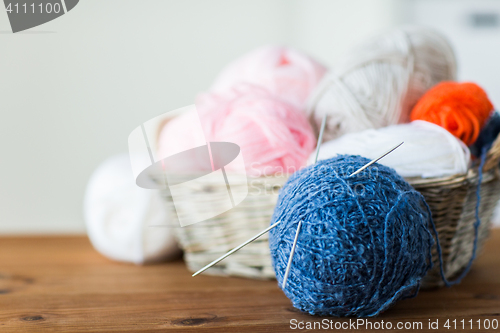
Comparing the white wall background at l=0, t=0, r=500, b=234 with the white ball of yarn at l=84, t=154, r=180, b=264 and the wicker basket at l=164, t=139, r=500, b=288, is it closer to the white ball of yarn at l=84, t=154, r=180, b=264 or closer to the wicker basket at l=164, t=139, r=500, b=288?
the white ball of yarn at l=84, t=154, r=180, b=264

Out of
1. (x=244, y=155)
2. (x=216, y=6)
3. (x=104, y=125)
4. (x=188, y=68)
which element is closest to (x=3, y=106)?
(x=104, y=125)

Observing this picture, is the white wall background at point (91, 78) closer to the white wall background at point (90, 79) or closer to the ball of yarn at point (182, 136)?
the white wall background at point (90, 79)

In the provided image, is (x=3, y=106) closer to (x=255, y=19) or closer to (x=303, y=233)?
(x=255, y=19)

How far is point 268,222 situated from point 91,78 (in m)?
0.99

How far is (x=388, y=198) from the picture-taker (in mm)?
446

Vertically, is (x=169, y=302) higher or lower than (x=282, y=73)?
lower

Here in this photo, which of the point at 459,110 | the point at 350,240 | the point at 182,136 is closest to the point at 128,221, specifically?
the point at 182,136

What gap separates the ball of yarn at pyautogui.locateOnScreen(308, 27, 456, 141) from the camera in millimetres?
641

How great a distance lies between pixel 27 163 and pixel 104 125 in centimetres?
26

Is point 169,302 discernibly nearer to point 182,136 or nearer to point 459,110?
point 182,136

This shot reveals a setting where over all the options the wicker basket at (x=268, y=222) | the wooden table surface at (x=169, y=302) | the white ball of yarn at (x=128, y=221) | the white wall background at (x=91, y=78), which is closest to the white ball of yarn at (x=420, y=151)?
the wicker basket at (x=268, y=222)

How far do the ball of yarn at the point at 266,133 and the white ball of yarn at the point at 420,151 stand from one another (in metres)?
0.09

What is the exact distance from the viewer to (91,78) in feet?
4.43

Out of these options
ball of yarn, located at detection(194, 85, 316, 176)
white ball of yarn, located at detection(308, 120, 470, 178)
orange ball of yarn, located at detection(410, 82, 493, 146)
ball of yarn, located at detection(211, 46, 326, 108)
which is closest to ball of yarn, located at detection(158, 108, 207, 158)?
ball of yarn, located at detection(194, 85, 316, 176)
